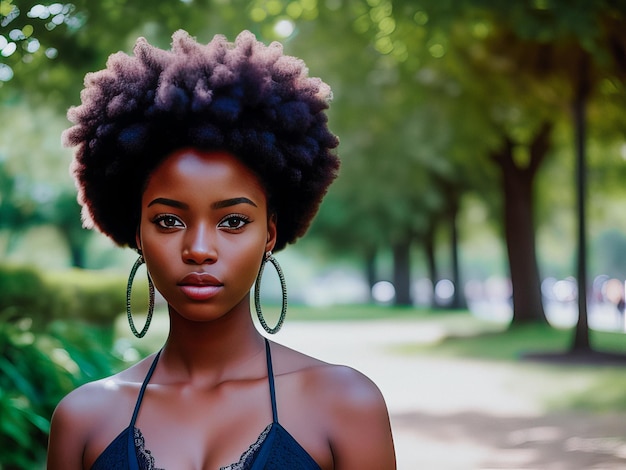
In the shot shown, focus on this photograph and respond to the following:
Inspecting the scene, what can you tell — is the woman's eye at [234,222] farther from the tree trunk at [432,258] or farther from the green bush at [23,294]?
the tree trunk at [432,258]

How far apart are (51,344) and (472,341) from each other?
41.5 ft

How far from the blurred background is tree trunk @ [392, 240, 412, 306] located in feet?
4.72

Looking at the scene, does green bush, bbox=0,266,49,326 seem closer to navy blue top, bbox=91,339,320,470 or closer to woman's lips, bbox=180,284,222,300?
navy blue top, bbox=91,339,320,470

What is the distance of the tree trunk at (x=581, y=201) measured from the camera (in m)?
15.5

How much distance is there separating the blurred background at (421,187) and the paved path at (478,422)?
0.15ft

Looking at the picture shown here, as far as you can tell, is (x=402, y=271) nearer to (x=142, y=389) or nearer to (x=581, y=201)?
(x=581, y=201)

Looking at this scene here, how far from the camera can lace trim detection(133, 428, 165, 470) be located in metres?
2.29

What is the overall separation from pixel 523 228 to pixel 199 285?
19.0 meters

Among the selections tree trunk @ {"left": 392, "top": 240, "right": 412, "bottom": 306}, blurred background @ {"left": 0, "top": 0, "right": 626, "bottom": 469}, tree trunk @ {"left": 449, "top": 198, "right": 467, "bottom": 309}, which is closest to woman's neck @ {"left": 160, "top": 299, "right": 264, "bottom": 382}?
blurred background @ {"left": 0, "top": 0, "right": 626, "bottom": 469}

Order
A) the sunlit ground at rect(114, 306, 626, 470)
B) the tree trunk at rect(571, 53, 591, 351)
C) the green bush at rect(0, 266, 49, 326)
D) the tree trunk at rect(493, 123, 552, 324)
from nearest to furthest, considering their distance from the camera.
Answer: the sunlit ground at rect(114, 306, 626, 470)
the green bush at rect(0, 266, 49, 326)
the tree trunk at rect(571, 53, 591, 351)
the tree trunk at rect(493, 123, 552, 324)

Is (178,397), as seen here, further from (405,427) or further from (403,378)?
(403,378)

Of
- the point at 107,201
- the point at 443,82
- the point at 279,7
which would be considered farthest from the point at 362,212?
the point at 107,201

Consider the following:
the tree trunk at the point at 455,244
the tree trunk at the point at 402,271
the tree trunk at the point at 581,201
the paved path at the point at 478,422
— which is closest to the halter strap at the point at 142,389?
the paved path at the point at 478,422

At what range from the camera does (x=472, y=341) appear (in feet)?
62.1
